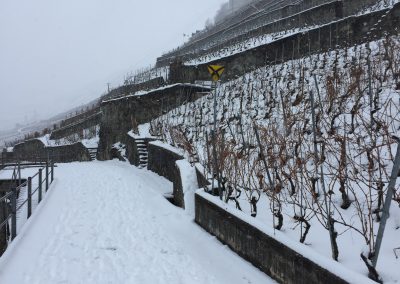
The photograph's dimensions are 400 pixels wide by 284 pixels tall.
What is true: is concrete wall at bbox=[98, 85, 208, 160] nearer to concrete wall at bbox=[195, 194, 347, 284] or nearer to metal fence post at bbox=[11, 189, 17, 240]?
metal fence post at bbox=[11, 189, 17, 240]

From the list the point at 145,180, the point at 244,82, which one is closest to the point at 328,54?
the point at 244,82

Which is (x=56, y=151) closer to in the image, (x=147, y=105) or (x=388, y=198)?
(x=147, y=105)

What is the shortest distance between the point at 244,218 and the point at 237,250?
605 millimetres

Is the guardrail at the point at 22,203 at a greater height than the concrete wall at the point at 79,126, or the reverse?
the concrete wall at the point at 79,126

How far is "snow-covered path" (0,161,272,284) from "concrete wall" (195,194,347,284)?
0.16m

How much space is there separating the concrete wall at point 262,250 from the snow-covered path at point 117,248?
16 cm

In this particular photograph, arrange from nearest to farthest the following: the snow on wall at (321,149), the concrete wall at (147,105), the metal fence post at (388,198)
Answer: the metal fence post at (388,198)
the snow on wall at (321,149)
the concrete wall at (147,105)

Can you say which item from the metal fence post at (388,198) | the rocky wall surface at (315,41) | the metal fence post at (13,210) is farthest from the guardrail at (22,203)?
the rocky wall surface at (315,41)

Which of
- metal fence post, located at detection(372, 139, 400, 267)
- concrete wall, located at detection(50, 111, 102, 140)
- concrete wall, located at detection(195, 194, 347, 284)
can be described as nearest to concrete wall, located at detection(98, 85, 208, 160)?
concrete wall, located at detection(50, 111, 102, 140)

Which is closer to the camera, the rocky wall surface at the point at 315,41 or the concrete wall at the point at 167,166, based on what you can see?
the concrete wall at the point at 167,166

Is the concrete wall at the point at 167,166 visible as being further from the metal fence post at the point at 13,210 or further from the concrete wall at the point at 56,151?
the concrete wall at the point at 56,151

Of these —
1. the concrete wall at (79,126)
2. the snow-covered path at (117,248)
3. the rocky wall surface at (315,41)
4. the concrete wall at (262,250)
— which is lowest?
the snow-covered path at (117,248)

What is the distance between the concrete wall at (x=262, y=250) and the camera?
3946 mm

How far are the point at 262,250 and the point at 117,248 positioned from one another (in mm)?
2669
